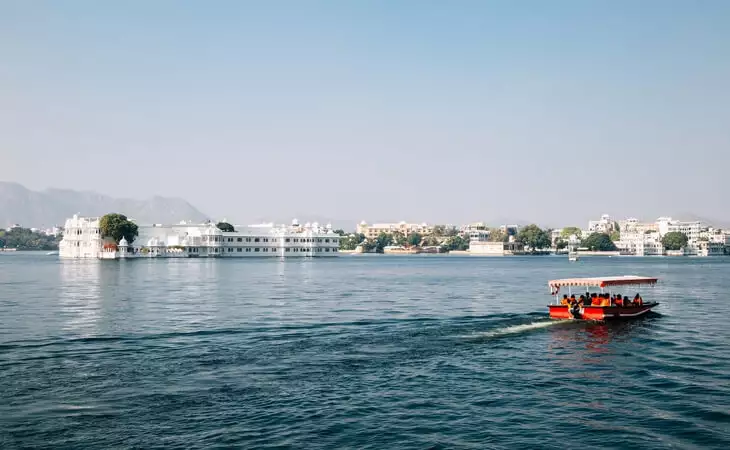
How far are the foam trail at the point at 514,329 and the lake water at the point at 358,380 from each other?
0.17 metres

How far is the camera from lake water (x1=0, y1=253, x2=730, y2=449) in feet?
57.9

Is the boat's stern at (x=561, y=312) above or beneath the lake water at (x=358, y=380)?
above

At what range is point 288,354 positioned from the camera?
28.2m

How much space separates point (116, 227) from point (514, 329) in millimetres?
147012

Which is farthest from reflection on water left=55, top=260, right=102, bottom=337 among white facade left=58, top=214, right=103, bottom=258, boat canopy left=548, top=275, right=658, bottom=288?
white facade left=58, top=214, right=103, bottom=258

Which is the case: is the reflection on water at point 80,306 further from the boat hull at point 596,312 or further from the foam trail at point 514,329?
the boat hull at point 596,312

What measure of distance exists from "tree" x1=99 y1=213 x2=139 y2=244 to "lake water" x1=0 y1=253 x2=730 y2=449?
417 ft

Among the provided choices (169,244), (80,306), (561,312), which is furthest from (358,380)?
(169,244)

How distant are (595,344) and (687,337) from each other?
6.10 meters

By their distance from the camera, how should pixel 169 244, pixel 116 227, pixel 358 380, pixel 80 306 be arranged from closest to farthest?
pixel 358 380, pixel 80 306, pixel 116 227, pixel 169 244

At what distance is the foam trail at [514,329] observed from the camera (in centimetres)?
3391

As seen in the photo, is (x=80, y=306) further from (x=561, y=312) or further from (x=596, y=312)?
(x=596, y=312)

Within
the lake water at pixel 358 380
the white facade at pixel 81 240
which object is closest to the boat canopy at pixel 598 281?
the lake water at pixel 358 380

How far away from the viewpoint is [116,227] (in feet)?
547
